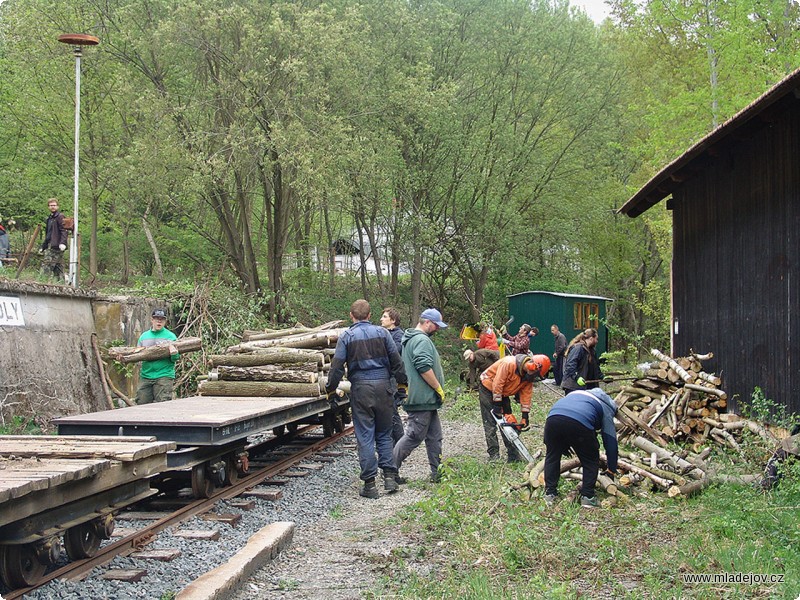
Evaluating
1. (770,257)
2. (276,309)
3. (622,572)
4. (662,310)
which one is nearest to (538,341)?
(662,310)

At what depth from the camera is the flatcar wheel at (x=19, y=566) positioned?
5.49 metres

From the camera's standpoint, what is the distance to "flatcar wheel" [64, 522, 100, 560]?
614 centimetres

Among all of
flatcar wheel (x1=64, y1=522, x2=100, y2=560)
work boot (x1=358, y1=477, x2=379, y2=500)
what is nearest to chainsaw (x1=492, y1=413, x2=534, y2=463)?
work boot (x1=358, y1=477, x2=379, y2=500)

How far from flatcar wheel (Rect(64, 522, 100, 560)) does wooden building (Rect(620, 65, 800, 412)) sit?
7920 mm

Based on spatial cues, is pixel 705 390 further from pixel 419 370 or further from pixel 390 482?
pixel 390 482

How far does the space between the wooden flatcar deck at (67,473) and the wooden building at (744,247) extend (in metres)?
7.49

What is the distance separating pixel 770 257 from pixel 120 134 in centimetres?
2052

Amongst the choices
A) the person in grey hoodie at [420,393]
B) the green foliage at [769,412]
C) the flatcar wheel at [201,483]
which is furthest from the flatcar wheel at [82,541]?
the green foliage at [769,412]

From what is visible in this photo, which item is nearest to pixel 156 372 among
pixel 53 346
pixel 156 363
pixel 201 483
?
pixel 156 363

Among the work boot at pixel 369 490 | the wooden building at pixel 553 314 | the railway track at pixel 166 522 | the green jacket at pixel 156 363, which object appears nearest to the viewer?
the railway track at pixel 166 522

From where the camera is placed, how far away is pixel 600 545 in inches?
248

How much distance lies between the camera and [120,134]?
989 inches

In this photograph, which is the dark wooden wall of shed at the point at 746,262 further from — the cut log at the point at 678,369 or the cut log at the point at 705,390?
the cut log at the point at 678,369

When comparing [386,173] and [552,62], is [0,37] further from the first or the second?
[552,62]
